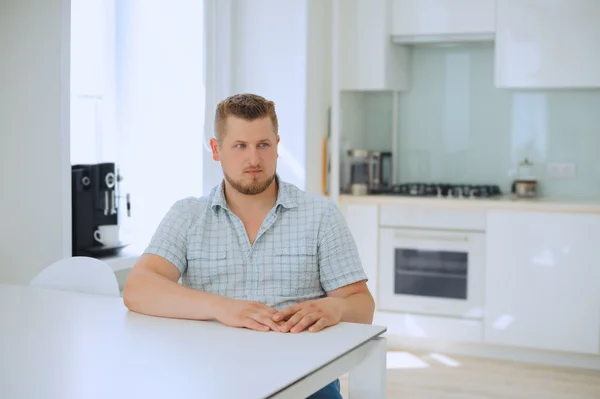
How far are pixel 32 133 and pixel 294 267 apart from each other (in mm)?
1247

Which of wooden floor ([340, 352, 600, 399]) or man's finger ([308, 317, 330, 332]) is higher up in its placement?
man's finger ([308, 317, 330, 332])

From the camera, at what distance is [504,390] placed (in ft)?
12.3

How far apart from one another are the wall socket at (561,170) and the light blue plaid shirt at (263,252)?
2.84 meters

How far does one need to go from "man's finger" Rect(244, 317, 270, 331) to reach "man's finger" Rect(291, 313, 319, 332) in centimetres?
6

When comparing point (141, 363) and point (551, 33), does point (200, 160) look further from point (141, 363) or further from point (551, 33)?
point (141, 363)

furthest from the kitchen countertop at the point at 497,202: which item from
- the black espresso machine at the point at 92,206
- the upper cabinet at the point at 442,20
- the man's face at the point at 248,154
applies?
the man's face at the point at 248,154

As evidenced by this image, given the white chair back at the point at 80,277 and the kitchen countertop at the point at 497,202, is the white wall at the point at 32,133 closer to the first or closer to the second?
the white chair back at the point at 80,277

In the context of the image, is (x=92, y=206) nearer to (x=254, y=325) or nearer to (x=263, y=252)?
(x=263, y=252)

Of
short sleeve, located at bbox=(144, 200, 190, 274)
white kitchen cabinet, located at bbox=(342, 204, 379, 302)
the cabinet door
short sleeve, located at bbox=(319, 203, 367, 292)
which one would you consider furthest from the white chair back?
the cabinet door

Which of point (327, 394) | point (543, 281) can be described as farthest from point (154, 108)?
point (327, 394)

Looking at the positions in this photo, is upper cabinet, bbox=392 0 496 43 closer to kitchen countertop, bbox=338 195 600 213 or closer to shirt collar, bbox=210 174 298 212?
kitchen countertop, bbox=338 195 600 213

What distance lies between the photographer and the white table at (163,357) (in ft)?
4.49

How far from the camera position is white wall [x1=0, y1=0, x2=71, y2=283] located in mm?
2824

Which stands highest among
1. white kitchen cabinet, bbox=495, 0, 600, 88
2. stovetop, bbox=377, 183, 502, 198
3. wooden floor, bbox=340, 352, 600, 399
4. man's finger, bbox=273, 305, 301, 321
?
white kitchen cabinet, bbox=495, 0, 600, 88
